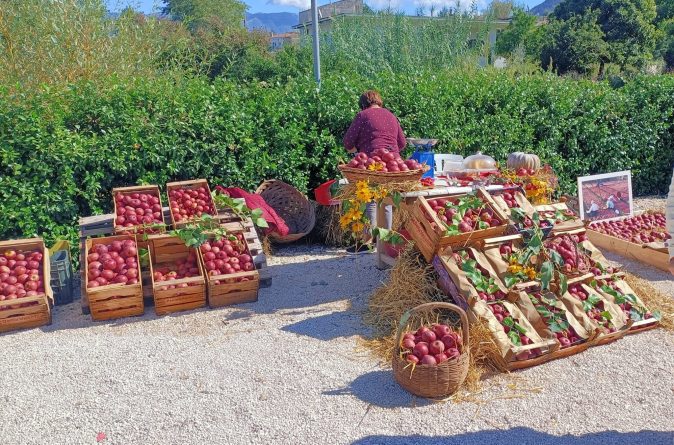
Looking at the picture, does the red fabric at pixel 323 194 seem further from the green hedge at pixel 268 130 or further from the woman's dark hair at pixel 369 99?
the woman's dark hair at pixel 369 99

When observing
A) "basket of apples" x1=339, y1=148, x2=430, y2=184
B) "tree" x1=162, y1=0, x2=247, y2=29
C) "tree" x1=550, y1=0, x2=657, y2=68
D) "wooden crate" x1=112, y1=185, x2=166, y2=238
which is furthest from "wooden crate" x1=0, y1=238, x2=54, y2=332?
→ "tree" x1=162, y1=0, x2=247, y2=29

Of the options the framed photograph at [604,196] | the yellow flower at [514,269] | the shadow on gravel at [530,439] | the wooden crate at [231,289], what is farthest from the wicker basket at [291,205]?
the shadow on gravel at [530,439]

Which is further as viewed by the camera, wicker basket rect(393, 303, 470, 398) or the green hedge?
the green hedge

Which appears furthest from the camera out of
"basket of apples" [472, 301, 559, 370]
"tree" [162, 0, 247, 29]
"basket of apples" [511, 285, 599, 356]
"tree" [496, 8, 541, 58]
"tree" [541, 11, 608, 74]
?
"tree" [162, 0, 247, 29]

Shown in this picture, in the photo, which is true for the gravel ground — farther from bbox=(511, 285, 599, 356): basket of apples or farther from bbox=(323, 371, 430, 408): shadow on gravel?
bbox=(511, 285, 599, 356): basket of apples

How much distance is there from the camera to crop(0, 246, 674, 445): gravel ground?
3402 millimetres

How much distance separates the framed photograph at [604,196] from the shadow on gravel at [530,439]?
400 cm

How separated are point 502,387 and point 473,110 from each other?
16.7ft

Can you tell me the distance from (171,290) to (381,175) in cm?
201

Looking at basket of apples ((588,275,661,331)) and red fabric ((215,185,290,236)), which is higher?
red fabric ((215,185,290,236))

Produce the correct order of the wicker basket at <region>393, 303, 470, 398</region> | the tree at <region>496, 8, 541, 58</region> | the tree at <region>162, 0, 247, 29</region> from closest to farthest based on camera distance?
the wicker basket at <region>393, 303, 470, 398</region>, the tree at <region>496, 8, 541, 58</region>, the tree at <region>162, 0, 247, 29</region>

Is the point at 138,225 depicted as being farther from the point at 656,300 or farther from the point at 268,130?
the point at 656,300

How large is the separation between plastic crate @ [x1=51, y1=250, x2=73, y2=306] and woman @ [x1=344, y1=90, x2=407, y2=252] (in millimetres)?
2936

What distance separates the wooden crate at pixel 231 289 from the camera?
16.9ft
